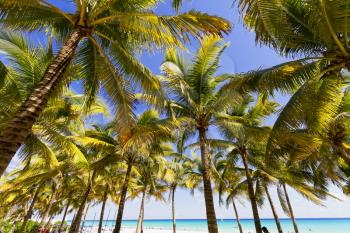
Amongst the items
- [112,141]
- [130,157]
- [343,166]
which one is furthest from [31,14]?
[343,166]

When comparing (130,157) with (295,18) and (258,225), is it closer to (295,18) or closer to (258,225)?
(258,225)

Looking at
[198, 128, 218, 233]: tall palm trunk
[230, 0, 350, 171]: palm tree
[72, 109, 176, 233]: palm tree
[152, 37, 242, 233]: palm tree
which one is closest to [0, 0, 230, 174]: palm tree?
[72, 109, 176, 233]: palm tree

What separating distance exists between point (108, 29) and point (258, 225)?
499 inches

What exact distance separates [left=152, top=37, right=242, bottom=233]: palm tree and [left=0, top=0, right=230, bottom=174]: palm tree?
11.2 ft

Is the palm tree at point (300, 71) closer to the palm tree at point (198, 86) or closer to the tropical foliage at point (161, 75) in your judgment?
the tropical foliage at point (161, 75)

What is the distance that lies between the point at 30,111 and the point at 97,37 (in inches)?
157

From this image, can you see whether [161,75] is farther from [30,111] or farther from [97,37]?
[30,111]

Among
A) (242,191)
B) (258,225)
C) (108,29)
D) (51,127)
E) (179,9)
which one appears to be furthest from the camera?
(242,191)

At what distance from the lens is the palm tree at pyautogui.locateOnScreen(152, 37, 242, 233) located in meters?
10.8

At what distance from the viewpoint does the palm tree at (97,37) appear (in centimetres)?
471

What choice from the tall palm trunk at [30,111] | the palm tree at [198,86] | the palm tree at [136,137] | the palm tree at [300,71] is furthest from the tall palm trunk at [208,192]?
the tall palm trunk at [30,111]

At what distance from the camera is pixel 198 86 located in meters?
11.7

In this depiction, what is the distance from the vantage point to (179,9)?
5973mm

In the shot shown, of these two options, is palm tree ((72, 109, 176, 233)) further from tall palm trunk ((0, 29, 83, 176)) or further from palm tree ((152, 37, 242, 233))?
tall palm trunk ((0, 29, 83, 176))
